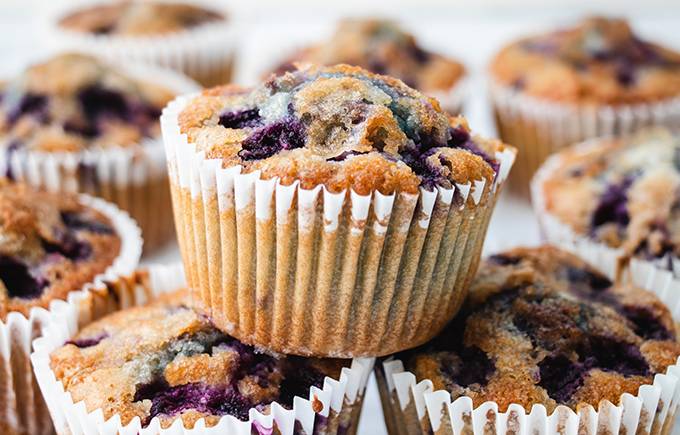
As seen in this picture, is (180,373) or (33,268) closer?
(180,373)

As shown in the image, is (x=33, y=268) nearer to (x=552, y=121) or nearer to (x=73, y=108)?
(x=73, y=108)

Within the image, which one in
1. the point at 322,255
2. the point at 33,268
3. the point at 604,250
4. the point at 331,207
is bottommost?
the point at 33,268

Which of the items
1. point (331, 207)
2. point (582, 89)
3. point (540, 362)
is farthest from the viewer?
point (582, 89)

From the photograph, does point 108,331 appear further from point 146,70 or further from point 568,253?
point 146,70

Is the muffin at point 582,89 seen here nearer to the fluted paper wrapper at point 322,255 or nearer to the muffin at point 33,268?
the fluted paper wrapper at point 322,255

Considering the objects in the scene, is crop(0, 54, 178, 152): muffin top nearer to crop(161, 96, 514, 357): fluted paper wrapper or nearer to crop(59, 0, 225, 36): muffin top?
crop(59, 0, 225, 36): muffin top

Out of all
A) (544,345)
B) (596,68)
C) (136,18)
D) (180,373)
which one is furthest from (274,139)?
(136,18)

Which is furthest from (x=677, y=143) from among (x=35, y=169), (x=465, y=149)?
(x=35, y=169)

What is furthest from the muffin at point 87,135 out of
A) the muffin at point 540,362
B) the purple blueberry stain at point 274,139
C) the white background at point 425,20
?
the white background at point 425,20
